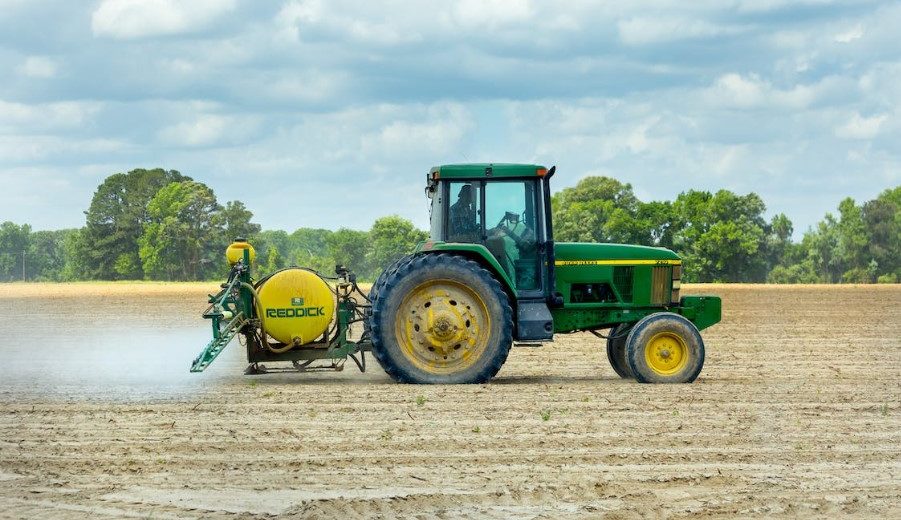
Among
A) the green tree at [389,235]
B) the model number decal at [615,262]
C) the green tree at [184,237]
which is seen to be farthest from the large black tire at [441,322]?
the green tree at [184,237]

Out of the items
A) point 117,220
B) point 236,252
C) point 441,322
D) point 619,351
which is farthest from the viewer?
point 117,220

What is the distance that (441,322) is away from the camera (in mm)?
13359

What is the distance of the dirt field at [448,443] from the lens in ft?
25.9

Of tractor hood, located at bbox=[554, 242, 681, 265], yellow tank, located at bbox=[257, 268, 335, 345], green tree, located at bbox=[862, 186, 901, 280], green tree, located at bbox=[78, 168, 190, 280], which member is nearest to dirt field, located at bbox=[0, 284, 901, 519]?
yellow tank, located at bbox=[257, 268, 335, 345]

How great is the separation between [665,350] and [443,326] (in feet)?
8.86

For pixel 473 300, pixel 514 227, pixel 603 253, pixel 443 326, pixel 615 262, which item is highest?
pixel 514 227

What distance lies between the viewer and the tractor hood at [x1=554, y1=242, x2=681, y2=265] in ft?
46.8

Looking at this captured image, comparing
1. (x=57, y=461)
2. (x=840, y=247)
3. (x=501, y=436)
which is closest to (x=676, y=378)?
(x=501, y=436)

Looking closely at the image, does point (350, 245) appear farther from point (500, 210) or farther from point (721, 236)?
point (500, 210)

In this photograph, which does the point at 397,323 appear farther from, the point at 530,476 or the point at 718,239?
the point at 718,239

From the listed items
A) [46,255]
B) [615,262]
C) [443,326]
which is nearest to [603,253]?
[615,262]

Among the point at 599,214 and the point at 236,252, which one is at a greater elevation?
the point at 599,214

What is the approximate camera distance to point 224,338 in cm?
1364

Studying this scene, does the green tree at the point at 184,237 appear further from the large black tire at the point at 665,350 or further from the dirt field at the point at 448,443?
the large black tire at the point at 665,350
